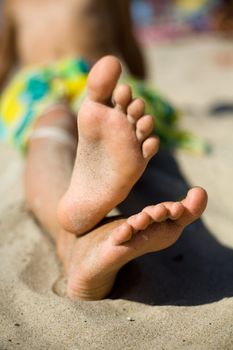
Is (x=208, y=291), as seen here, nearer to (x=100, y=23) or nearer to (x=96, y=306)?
(x=96, y=306)

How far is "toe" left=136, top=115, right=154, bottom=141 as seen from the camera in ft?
3.69

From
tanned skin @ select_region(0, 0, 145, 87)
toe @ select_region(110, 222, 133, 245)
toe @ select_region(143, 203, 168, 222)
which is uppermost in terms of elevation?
toe @ select_region(143, 203, 168, 222)

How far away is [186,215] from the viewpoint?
3.47ft

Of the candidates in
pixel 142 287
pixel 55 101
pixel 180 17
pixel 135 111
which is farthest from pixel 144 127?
pixel 180 17

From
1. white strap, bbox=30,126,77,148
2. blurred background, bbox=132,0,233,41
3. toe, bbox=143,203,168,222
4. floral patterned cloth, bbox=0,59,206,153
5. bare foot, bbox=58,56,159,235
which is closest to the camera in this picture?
toe, bbox=143,203,168,222

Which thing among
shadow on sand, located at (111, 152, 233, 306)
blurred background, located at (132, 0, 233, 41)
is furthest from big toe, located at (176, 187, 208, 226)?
blurred background, located at (132, 0, 233, 41)

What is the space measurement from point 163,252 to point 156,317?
0.88ft

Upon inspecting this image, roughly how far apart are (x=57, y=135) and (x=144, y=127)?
524 millimetres

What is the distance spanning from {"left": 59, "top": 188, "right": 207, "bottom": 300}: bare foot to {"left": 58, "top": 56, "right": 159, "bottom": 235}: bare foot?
56 millimetres

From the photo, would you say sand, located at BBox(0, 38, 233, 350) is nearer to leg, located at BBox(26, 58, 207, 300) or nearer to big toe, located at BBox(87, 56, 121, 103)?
leg, located at BBox(26, 58, 207, 300)

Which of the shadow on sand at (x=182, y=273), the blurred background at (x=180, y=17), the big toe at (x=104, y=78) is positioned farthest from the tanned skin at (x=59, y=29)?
the blurred background at (x=180, y=17)

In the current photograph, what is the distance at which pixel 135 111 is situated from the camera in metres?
1.14

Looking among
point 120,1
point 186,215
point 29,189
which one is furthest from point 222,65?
point 186,215

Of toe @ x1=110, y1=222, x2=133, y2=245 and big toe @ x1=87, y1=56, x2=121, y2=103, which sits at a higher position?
big toe @ x1=87, y1=56, x2=121, y2=103
